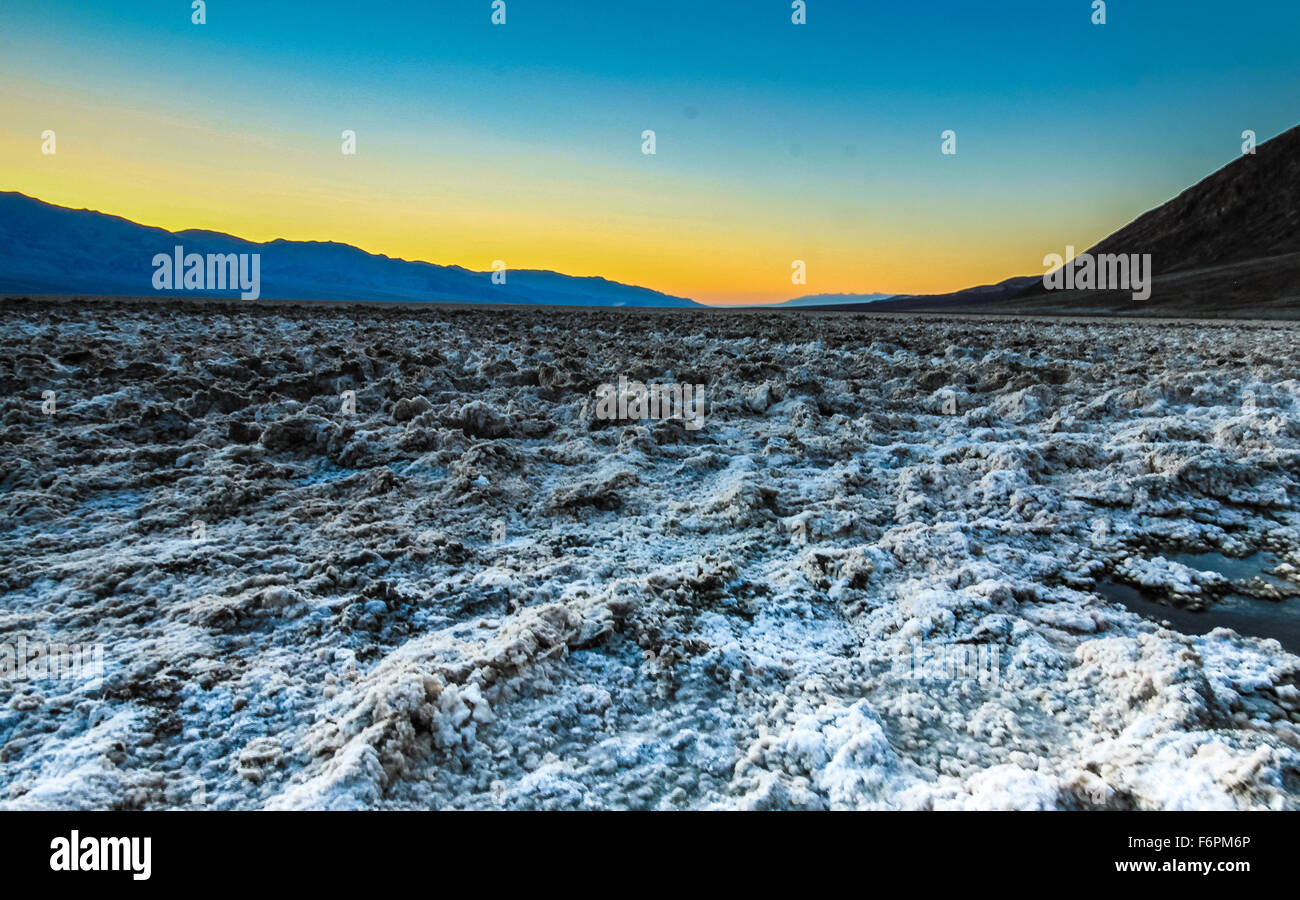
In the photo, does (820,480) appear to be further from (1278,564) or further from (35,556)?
(35,556)

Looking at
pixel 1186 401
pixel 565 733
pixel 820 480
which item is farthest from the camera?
pixel 1186 401

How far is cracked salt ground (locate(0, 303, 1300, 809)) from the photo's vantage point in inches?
98.3

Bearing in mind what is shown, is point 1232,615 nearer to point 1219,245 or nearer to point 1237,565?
point 1237,565

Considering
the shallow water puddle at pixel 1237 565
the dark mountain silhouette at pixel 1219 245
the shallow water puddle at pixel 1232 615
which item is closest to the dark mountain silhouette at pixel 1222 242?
the dark mountain silhouette at pixel 1219 245

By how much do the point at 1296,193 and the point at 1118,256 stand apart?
1598 cm

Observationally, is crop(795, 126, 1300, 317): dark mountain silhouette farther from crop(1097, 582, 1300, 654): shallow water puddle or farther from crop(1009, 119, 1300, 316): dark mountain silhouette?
crop(1097, 582, 1300, 654): shallow water puddle

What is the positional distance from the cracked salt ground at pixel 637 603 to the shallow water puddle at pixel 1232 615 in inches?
5.0

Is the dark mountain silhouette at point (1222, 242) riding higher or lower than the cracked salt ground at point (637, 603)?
higher

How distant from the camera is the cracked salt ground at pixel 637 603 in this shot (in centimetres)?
250

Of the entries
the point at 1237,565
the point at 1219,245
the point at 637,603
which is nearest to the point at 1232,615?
the point at 1237,565

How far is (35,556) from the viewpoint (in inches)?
169

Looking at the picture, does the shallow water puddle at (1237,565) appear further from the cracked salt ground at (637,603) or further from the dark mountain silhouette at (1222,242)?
the dark mountain silhouette at (1222,242)
